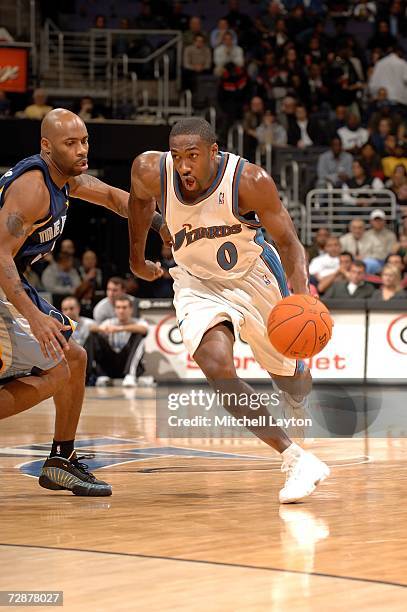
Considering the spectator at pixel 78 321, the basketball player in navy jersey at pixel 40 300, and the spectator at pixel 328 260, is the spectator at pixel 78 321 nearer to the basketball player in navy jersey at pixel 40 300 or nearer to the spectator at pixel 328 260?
the spectator at pixel 328 260

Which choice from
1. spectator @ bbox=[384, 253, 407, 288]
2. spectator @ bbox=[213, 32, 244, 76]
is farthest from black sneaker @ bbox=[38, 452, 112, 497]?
spectator @ bbox=[213, 32, 244, 76]

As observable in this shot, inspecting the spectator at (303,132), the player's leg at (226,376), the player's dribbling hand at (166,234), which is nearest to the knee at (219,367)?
the player's leg at (226,376)

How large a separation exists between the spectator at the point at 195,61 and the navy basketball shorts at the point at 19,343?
489 inches

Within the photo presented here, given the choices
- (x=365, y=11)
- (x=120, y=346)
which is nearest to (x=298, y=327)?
(x=120, y=346)

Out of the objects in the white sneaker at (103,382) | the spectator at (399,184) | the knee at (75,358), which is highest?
the spectator at (399,184)

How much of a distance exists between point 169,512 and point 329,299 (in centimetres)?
749

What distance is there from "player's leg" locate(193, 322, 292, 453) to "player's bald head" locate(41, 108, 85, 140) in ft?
3.94

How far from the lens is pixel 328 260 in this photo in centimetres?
1360

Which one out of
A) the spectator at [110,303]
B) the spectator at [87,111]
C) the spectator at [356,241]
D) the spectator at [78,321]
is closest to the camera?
the spectator at [78,321]

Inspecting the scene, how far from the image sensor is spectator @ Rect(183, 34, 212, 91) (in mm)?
17469

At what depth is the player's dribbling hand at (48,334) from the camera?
5.10 metres

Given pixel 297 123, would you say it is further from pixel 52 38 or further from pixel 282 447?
pixel 282 447

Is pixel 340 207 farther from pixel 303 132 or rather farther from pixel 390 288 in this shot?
pixel 390 288

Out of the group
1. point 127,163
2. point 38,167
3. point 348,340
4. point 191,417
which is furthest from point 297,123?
point 38,167
